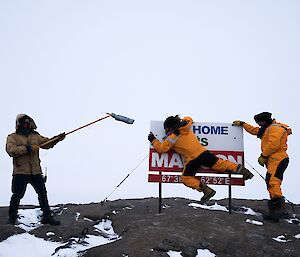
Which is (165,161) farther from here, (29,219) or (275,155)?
(29,219)

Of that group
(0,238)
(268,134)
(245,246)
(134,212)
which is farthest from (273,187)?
(0,238)

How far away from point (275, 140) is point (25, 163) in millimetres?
6032

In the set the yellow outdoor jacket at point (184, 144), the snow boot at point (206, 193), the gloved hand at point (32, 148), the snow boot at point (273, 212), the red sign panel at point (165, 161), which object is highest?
the yellow outdoor jacket at point (184, 144)

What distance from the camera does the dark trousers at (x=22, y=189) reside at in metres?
7.21

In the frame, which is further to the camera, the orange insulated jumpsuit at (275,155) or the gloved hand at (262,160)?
the gloved hand at (262,160)

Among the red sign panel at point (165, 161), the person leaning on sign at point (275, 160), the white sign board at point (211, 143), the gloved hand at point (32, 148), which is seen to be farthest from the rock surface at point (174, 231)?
the gloved hand at point (32, 148)

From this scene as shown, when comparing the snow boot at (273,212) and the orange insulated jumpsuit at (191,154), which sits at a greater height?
the orange insulated jumpsuit at (191,154)

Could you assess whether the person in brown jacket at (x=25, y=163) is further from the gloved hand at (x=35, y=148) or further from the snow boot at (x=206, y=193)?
the snow boot at (x=206, y=193)

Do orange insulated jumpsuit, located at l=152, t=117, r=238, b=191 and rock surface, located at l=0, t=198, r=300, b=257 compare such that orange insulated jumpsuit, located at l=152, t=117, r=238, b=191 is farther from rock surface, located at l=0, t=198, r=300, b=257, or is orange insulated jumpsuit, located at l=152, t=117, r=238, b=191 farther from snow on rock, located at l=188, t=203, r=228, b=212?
snow on rock, located at l=188, t=203, r=228, b=212

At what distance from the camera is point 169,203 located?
396 inches

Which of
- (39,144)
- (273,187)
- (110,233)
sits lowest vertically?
(110,233)

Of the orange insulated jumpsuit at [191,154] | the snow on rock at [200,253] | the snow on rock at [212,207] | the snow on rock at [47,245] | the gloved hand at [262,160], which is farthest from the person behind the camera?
the snow on rock at [212,207]

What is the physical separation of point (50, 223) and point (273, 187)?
17.8 ft

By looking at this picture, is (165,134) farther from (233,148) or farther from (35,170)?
(35,170)
